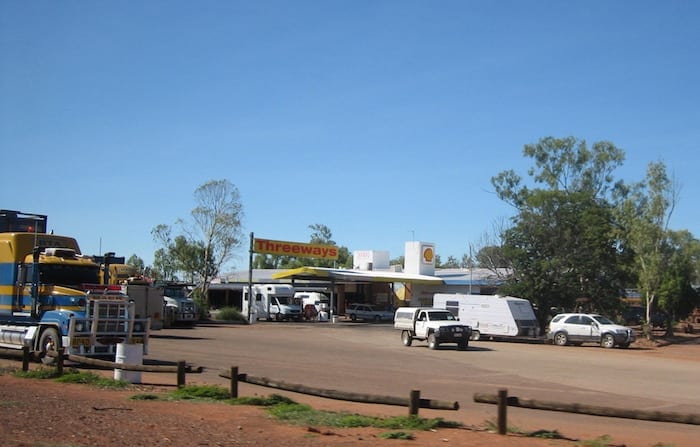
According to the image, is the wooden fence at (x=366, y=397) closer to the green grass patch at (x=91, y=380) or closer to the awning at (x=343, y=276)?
the green grass patch at (x=91, y=380)

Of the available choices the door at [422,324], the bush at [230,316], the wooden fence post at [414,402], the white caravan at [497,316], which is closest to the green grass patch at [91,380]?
the wooden fence post at [414,402]

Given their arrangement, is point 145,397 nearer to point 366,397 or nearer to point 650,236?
point 366,397

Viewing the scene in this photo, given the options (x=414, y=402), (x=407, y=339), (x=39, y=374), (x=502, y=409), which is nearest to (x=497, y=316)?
(x=407, y=339)

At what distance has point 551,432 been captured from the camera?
10.6m

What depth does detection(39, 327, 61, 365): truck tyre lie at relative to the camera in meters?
19.3

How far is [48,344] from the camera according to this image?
19.6 m

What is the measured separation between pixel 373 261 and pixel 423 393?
55.8m

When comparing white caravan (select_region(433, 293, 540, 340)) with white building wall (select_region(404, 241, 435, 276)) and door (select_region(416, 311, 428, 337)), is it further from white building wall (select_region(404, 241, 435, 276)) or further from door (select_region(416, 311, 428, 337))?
white building wall (select_region(404, 241, 435, 276))

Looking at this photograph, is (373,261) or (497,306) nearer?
(497,306)

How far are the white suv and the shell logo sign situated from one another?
28861 millimetres

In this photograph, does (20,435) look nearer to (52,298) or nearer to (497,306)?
(52,298)

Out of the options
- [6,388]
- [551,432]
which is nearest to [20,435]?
[6,388]

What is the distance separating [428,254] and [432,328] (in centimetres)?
3542

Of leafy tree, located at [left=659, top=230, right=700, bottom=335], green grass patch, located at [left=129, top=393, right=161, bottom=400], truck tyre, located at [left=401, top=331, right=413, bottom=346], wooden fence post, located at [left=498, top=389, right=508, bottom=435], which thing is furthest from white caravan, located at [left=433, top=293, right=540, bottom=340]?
wooden fence post, located at [left=498, top=389, right=508, bottom=435]
